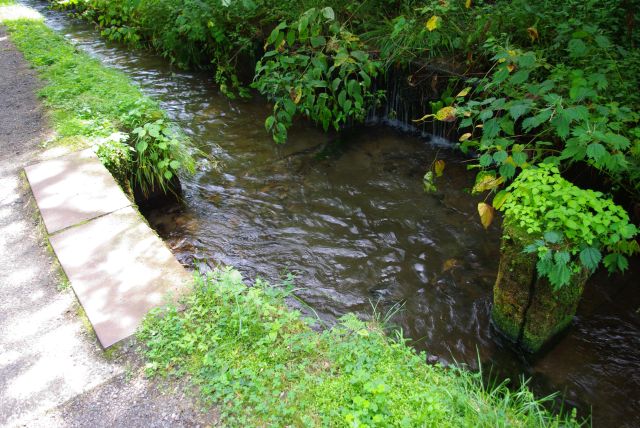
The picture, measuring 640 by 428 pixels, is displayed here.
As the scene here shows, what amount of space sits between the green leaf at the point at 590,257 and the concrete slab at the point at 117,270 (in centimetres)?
233

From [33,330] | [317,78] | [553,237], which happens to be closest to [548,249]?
[553,237]

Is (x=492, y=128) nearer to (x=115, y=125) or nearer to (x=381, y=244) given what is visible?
(x=381, y=244)

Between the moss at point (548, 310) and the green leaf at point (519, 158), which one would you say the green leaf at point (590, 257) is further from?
the green leaf at point (519, 158)

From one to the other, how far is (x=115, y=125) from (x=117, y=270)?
2.31m

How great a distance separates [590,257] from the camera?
9.00 ft

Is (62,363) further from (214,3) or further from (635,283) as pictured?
(214,3)

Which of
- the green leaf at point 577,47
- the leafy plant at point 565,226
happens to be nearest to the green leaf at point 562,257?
the leafy plant at point 565,226

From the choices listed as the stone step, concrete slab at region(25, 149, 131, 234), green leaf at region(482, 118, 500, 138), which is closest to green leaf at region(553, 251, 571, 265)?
green leaf at region(482, 118, 500, 138)

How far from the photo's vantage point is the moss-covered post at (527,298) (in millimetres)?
3066

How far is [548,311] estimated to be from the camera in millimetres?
3143

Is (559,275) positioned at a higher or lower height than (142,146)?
higher

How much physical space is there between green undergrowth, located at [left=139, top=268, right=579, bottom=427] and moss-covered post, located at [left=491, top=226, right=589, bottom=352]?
72 centimetres

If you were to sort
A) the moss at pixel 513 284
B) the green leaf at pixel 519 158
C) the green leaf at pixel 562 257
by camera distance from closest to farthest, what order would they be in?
1. the green leaf at pixel 562 257
2. the moss at pixel 513 284
3. the green leaf at pixel 519 158

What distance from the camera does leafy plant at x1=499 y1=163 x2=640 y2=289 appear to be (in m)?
2.76
